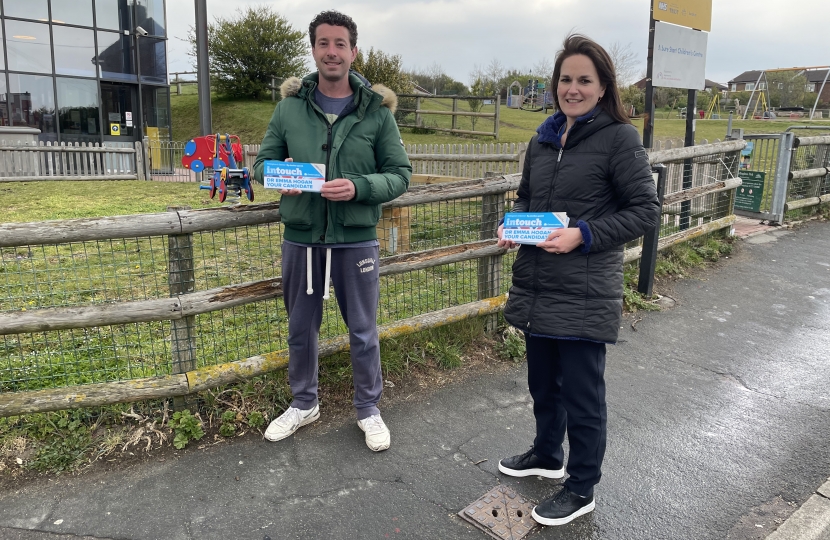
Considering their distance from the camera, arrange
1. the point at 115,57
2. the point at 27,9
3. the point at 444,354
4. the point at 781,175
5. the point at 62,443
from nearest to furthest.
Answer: the point at 62,443, the point at 444,354, the point at 781,175, the point at 27,9, the point at 115,57

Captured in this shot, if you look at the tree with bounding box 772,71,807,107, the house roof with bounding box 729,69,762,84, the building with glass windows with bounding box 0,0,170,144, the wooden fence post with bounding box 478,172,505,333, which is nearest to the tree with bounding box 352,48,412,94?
the building with glass windows with bounding box 0,0,170,144

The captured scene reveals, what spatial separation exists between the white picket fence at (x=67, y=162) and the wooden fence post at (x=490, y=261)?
43.0ft

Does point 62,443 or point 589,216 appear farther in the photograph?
point 62,443

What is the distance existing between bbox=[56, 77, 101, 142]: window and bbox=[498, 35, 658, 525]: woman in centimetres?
1847

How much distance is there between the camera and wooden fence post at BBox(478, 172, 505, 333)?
4.67 m

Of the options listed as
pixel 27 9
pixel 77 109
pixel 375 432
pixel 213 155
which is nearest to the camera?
pixel 375 432

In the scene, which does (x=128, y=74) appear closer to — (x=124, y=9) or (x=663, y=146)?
(x=124, y=9)

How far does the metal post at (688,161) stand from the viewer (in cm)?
704

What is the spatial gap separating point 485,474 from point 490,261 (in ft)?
6.61

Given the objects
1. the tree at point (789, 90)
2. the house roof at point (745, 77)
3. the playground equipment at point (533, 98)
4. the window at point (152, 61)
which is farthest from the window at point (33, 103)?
the house roof at point (745, 77)

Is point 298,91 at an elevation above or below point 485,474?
above

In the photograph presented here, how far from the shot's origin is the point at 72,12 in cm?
1730

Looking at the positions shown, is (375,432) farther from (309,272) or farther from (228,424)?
(309,272)

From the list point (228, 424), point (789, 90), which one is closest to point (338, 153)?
point (228, 424)
